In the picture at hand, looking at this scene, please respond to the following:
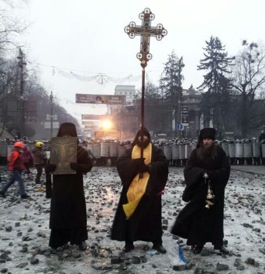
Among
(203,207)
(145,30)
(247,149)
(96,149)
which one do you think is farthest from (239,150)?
(203,207)

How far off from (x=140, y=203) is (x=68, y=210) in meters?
1.21

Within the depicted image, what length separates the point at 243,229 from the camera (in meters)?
8.34

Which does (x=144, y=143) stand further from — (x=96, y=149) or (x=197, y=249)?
(x=96, y=149)

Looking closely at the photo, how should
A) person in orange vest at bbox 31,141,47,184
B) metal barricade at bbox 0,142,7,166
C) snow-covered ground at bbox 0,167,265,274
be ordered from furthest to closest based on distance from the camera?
metal barricade at bbox 0,142,7,166 → person in orange vest at bbox 31,141,47,184 → snow-covered ground at bbox 0,167,265,274

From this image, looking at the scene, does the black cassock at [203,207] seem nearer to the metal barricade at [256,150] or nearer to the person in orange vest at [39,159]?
the person in orange vest at [39,159]

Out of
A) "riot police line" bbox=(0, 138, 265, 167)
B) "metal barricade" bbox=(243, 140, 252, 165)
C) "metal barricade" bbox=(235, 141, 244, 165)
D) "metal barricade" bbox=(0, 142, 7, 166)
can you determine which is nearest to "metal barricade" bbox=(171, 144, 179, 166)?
"riot police line" bbox=(0, 138, 265, 167)

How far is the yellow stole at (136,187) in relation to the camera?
659cm

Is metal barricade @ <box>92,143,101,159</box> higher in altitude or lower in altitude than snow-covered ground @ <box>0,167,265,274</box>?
higher

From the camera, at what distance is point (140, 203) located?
6668 millimetres

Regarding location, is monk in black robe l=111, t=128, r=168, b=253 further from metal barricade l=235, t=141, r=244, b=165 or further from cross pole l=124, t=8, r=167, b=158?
metal barricade l=235, t=141, r=244, b=165

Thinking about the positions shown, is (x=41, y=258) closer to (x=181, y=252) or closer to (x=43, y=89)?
(x=181, y=252)

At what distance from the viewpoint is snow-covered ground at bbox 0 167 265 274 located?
19.3 feet

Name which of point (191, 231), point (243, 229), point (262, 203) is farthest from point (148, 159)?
point (262, 203)

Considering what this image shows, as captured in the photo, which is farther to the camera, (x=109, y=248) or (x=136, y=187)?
(x=109, y=248)
